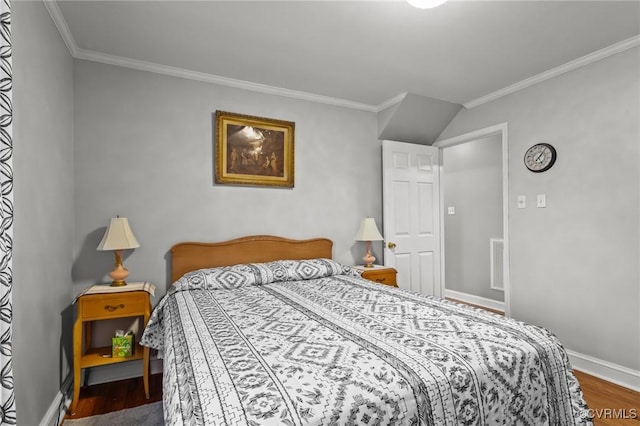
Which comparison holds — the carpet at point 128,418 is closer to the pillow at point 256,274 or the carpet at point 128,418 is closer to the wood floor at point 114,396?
the wood floor at point 114,396

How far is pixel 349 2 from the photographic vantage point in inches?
76.7

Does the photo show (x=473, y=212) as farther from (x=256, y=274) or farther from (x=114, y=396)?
(x=114, y=396)

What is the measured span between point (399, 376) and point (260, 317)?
845 mm

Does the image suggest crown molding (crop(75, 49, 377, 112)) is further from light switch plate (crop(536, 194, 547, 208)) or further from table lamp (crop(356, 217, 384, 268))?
light switch plate (crop(536, 194, 547, 208))

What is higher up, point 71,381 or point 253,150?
point 253,150

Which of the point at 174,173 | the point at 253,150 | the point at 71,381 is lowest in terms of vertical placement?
the point at 71,381

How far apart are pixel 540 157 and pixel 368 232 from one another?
1651mm

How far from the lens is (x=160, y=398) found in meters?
2.30

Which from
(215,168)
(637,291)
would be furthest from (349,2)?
(637,291)

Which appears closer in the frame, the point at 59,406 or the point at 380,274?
the point at 59,406

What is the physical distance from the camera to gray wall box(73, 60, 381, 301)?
2.54 meters

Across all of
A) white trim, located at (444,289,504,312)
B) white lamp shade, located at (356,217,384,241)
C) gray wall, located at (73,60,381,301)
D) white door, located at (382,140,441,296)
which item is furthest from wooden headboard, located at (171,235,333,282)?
white trim, located at (444,289,504,312)

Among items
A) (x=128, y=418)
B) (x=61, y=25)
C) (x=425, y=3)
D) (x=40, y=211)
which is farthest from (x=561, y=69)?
(x=128, y=418)

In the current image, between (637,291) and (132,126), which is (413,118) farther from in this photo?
(132,126)
